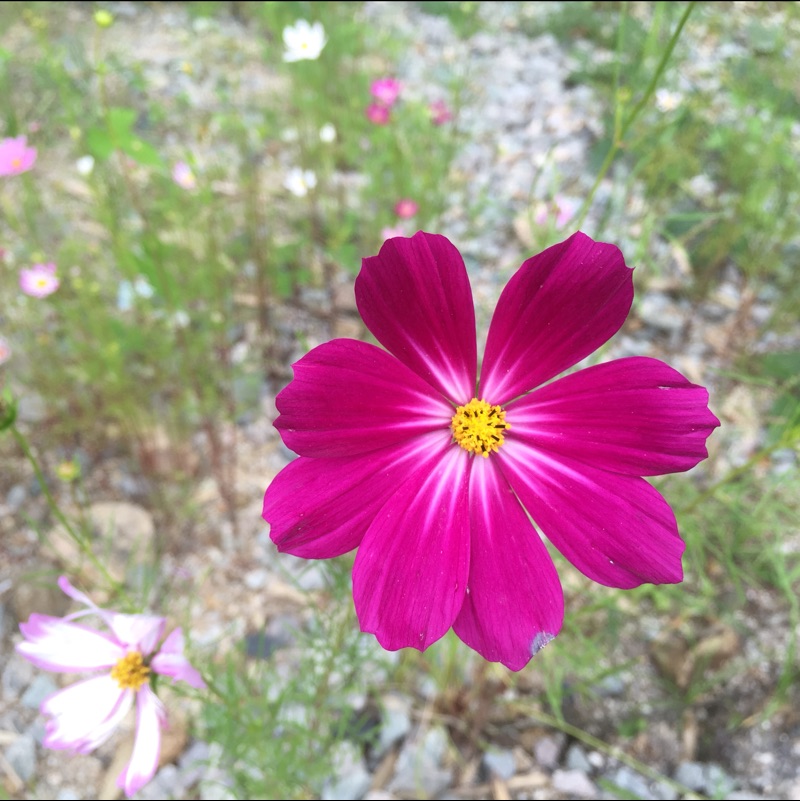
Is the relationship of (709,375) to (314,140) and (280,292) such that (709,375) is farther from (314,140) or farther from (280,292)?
(314,140)

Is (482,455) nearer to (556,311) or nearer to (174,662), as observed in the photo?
(556,311)

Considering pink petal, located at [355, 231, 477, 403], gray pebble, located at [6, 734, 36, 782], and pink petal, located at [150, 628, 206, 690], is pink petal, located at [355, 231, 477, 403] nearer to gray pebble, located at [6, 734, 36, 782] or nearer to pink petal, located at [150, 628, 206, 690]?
pink petal, located at [150, 628, 206, 690]

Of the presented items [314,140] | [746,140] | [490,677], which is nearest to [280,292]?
[314,140]

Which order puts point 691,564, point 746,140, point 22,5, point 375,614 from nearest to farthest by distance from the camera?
point 375,614
point 691,564
point 746,140
point 22,5

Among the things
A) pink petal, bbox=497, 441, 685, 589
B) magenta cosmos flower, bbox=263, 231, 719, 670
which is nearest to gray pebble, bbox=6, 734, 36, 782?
magenta cosmos flower, bbox=263, 231, 719, 670

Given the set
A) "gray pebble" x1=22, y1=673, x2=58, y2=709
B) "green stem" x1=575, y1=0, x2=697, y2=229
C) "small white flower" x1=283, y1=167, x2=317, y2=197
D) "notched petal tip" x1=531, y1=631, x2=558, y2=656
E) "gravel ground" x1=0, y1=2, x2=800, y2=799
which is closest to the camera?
"notched petal tip" x1=531, y1=631, x2=558, y2=656
